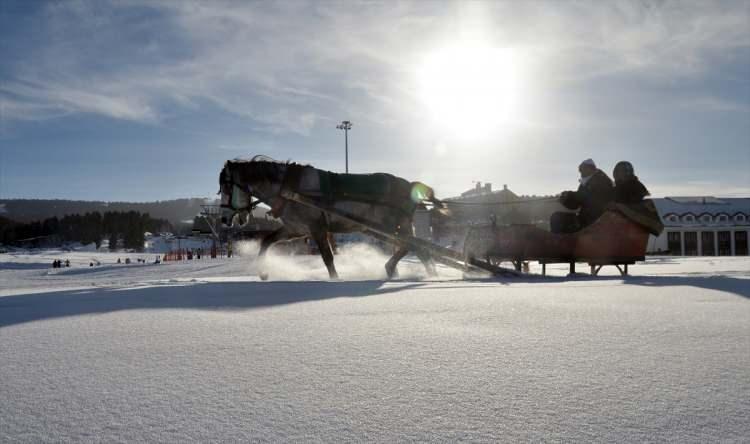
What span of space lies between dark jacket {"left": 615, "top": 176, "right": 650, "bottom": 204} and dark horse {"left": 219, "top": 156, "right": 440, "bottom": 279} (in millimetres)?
3084

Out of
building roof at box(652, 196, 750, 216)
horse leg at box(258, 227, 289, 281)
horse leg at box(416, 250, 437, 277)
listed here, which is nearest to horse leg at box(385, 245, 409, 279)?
horse leg at box(416, 250, 437, 277)

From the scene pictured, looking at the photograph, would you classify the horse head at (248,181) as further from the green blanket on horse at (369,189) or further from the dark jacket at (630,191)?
the dark jacket at (630,191)

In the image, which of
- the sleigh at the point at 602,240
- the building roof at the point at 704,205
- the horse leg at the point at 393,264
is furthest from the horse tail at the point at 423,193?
the building roof at the point at 704,205

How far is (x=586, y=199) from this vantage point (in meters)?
7.49

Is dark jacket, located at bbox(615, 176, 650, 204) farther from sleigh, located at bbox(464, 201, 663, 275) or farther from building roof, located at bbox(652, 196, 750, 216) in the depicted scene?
building roof, located at bbox(652, 196, 750, 216)

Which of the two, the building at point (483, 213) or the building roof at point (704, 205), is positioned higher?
the building roof at point (704, 205)

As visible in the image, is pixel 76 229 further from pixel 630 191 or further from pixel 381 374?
pixel 381 374

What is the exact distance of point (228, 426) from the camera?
121cm

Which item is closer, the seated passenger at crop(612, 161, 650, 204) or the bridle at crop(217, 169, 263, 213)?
the seated passenger at crop(612, 161, 650, 204)

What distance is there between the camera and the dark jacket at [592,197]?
739 cm

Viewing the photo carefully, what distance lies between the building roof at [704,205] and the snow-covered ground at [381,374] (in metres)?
47.4

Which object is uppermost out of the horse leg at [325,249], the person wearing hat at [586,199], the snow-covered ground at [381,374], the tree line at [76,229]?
the tree line at [76,229]

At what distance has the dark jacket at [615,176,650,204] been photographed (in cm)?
725

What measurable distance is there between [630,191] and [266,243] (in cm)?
568
